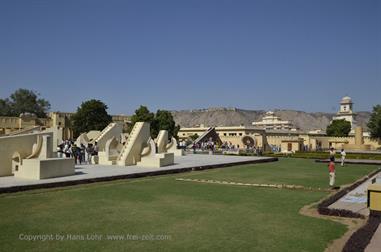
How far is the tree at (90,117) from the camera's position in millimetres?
48062

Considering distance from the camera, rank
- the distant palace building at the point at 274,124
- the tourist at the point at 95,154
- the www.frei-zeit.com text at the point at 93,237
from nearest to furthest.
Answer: the www.frei-zeit.com text at the point at 93,237
the tourist at the point at 95,154
the distant palace building at the point at 274,124

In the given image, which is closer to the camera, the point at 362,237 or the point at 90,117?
the point at 362,237

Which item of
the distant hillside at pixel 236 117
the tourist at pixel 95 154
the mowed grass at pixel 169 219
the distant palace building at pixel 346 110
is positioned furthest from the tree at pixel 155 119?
the distant hillside at pixel 236 117

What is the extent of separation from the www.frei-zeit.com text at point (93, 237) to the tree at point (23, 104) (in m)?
65.0

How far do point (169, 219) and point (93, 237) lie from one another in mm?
1741

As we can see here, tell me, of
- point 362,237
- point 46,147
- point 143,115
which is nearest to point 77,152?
point 46,147

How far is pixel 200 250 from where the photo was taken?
5.19 metres

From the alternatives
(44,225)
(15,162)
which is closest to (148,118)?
(15,162)

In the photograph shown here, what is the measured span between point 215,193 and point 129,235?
4.78 meters

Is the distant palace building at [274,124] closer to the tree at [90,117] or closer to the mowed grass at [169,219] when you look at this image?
the tree at [90,117]

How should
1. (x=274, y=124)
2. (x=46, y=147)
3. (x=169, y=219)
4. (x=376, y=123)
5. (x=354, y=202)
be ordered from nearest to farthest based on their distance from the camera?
(x=169, y=219) → (x=354, y=202) → (x=46, y=147) → (x=376, y=123) → (x=274, y=124)

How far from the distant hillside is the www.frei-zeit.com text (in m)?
124

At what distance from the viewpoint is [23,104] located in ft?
220

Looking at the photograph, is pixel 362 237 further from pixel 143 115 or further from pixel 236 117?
pixel 236 117
